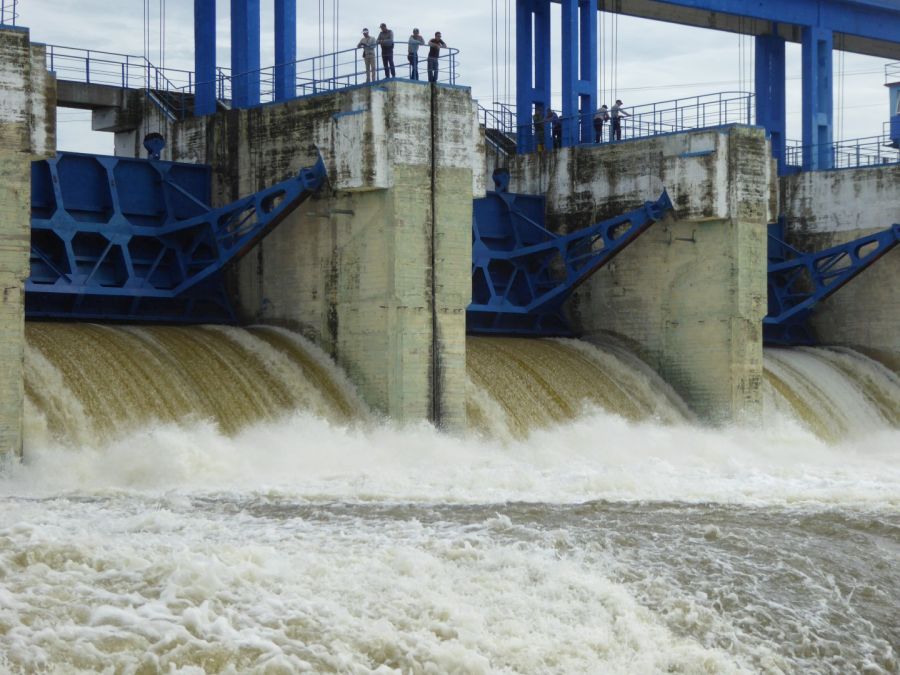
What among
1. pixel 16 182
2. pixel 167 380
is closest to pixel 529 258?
pixel 167 380

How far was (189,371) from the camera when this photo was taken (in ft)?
72.6

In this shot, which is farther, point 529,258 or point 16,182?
point 529,258

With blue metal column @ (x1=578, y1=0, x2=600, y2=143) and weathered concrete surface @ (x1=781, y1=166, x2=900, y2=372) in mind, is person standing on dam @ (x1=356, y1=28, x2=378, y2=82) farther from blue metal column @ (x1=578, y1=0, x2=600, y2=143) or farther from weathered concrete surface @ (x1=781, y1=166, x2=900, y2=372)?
weathered concrete surface @ (x1=781, y1=166, x2=900, y2=372)

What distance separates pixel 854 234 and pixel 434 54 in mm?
12812

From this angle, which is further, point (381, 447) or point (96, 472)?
point (381, 447)

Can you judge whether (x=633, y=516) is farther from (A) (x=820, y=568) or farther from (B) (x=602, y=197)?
(B) (x=602, y=197)

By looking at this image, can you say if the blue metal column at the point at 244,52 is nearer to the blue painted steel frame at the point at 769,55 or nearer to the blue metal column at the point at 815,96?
the blue painted steel frame at the point at 769,55

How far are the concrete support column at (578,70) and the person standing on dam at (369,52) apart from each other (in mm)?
7029

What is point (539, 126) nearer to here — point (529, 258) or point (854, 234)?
point (529, 258)

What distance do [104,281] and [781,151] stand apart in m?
18.8

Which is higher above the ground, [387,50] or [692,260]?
[387,50]

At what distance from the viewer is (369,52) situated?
25.3 m

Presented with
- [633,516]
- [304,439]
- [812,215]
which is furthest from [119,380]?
[812,215]

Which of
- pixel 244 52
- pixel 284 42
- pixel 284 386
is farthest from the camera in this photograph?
pixel 244 52
